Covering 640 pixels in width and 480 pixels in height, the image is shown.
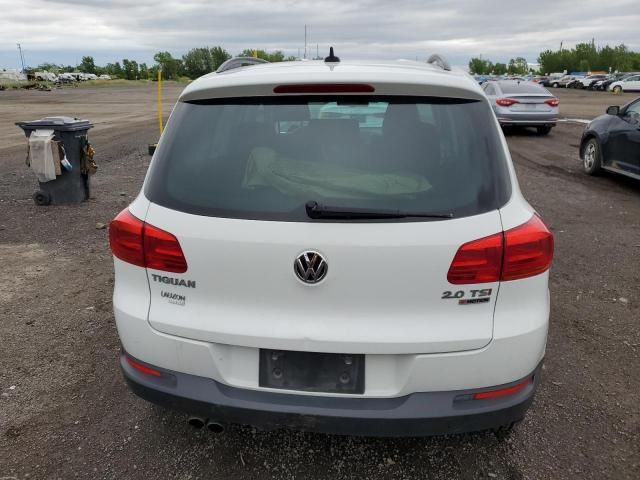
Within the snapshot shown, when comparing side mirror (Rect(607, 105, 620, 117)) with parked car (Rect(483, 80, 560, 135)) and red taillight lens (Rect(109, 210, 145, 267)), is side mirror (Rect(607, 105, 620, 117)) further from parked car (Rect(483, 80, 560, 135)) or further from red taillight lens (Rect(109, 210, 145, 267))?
red taillight lens (Rect(109, 210, 145, 267))

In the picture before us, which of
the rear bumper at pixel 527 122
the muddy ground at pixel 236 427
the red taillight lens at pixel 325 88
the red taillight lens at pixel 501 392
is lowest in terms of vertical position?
the muddy ground at pixel 236 427

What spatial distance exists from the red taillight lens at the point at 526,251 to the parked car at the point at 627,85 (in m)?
54.6

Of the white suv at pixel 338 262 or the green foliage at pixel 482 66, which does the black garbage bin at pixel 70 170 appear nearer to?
the white suv at pixel 338 262

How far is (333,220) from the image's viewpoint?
2.14 m

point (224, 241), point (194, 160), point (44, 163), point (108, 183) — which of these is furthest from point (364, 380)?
point (108, 183)

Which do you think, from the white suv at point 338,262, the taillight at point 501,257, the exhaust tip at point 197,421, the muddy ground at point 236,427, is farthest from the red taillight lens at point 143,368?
the taillight at point 501,257

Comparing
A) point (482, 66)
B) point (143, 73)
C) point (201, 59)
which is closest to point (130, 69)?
point (143, 73)

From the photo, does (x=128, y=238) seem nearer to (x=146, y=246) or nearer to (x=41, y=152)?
(x=146, y=246)

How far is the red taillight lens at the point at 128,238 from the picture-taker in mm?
2338

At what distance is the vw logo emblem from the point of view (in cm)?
212

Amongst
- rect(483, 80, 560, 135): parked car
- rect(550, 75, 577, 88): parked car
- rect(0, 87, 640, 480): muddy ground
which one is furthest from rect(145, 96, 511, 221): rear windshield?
rect(550, 75, 577, 88): parked car

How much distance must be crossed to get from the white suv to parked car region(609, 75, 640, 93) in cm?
5473

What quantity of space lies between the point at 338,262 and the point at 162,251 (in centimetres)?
74

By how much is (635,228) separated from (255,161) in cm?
628
